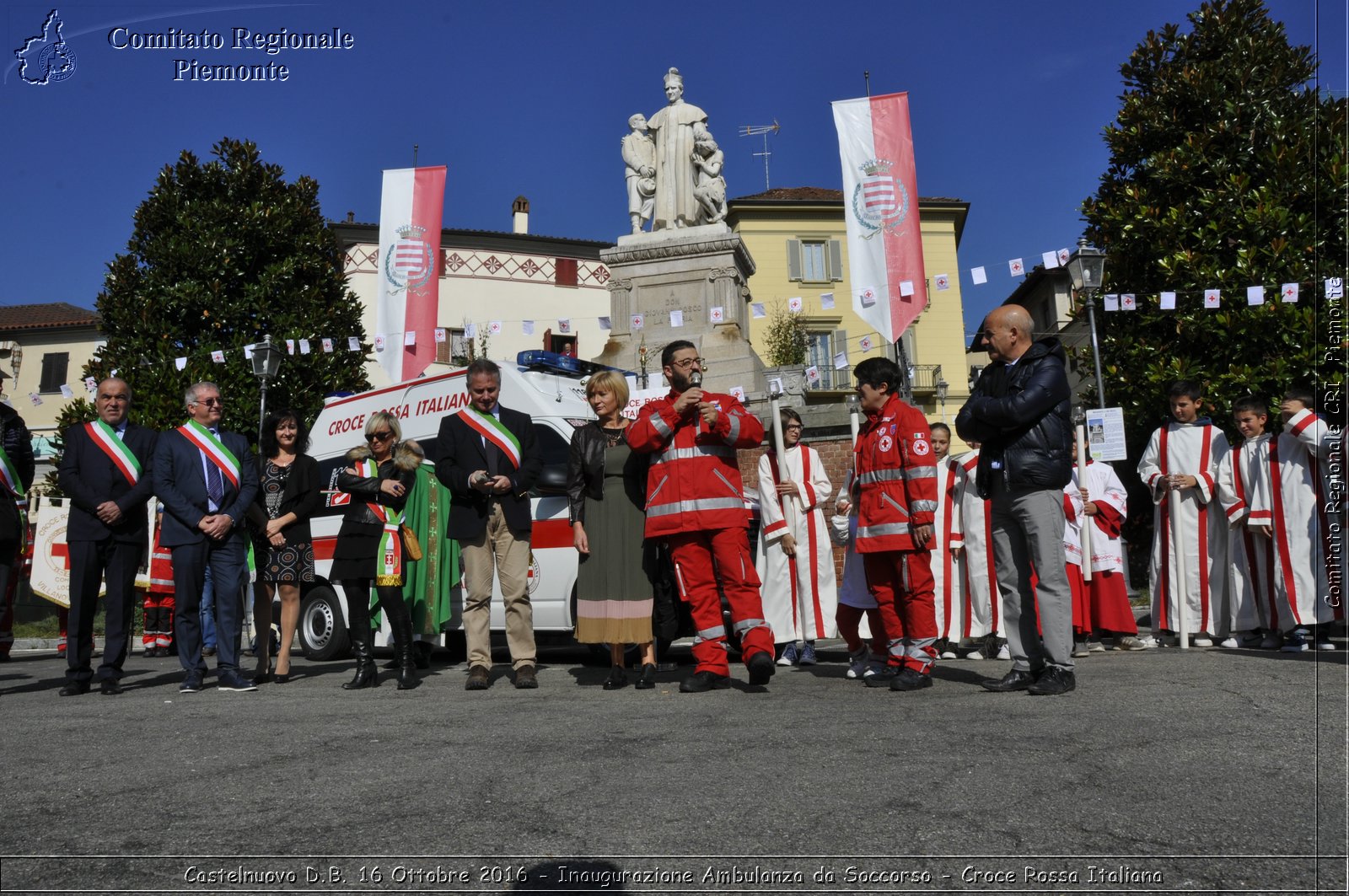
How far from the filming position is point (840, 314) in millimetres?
50594

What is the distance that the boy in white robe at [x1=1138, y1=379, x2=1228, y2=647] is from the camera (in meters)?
8.68

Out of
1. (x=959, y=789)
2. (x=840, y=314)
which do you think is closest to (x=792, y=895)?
(x=959, y=789)

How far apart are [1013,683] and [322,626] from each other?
753cm

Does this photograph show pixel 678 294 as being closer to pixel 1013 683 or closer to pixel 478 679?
pixel 478 679

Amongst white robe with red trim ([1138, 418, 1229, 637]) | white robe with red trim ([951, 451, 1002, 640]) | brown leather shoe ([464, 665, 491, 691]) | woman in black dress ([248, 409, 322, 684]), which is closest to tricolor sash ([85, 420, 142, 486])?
woman in black dress ([248, 409, 322, 684])

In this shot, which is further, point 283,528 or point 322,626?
point 322,626

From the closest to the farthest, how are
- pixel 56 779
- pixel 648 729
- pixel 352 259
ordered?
pixel 56 779, pixel 648 729, pixel 352 259

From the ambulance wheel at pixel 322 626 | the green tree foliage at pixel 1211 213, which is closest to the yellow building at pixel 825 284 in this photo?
the green tree foliage at pixel 1211 213

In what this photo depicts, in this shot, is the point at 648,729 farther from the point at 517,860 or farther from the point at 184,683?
the point at 184,683

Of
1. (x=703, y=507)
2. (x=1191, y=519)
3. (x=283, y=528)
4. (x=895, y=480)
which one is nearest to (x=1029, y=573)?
(x=895, y=480)

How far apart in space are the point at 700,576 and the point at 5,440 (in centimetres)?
508

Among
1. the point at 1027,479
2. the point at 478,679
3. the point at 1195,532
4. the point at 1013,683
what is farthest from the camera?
the point at 1195,532

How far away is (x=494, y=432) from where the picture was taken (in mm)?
7352

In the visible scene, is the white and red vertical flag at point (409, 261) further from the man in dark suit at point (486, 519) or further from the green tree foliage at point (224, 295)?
the man in dark suit at point (486, 519)
